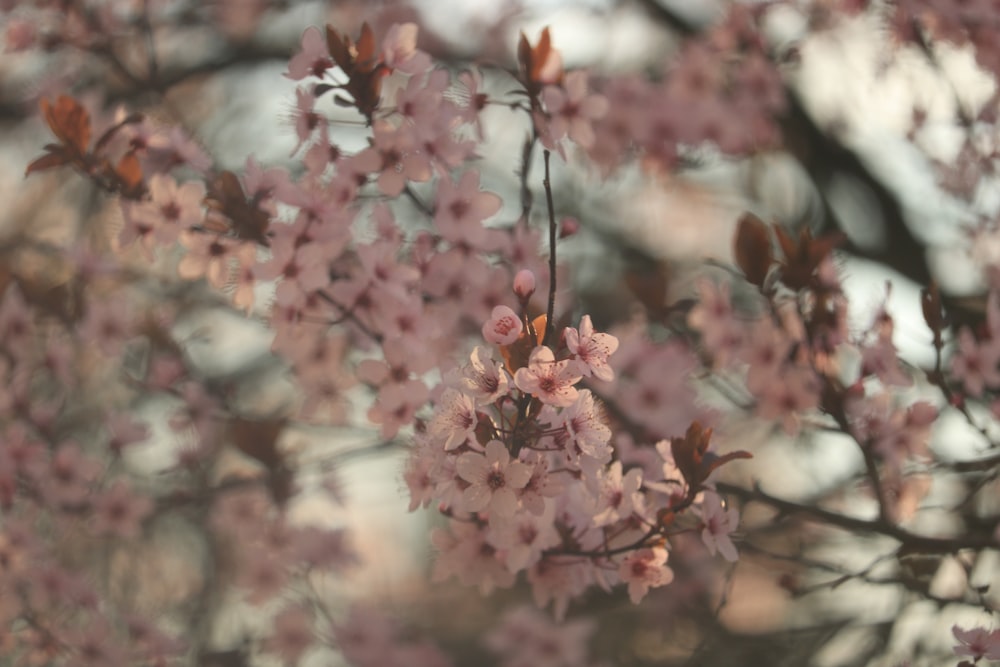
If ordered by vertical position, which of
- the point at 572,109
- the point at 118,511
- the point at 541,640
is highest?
the point at 572,109

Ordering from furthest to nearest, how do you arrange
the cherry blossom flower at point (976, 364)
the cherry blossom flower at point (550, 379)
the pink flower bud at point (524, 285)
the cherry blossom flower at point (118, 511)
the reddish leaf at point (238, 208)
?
the cherry blossom flower at point (118, 511)
the cherry blossom flower at point (976, 364)
the reddish leaf at point (238, 208)
the pink flower bud at point (524, 285)
the cherry blossom flower at point (550, 379)

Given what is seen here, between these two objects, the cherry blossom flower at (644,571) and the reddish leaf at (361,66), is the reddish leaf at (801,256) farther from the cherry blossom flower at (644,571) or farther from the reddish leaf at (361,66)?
the reddish leaf at (361,66)

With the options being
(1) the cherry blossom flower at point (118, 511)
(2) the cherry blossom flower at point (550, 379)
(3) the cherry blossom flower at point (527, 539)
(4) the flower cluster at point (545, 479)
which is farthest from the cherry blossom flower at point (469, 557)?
(1) the cherry blossom flower at point (118, 511)

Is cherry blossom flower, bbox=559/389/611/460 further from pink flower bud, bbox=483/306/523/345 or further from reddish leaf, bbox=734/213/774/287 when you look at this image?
reddish leaf, bbox=734/213/774/287

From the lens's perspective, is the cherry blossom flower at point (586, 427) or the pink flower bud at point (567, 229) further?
the pink flower bud at point (567, 229)

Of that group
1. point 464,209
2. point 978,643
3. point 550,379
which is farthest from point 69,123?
point 978,643

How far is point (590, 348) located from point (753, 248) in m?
0.55

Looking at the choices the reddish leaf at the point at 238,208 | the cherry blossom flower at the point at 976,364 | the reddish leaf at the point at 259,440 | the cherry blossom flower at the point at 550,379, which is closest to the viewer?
the cherry blossom flower at the point at 550,379

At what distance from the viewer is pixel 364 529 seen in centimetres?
381

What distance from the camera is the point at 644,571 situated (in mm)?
1481

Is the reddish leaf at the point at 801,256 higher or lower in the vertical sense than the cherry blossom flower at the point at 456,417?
lower

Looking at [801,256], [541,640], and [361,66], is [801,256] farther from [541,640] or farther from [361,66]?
[541,640]

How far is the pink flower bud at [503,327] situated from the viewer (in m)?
1.25

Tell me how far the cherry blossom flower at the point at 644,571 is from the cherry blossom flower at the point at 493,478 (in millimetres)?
278
